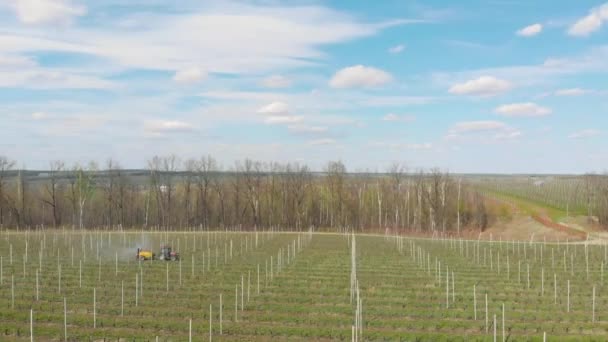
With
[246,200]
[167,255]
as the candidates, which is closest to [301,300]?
[167,255]

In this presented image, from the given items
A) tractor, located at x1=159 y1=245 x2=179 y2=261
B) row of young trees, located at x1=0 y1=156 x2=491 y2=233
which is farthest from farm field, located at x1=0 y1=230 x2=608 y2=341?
row of young trees, located at x1=0 y1=156 x2=491 y2=233

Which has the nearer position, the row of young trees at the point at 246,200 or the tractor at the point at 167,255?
the tractor at the point at 167,255

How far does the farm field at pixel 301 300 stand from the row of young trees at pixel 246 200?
1580 inches

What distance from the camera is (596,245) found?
50.2 metres

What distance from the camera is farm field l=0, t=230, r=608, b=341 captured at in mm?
18141

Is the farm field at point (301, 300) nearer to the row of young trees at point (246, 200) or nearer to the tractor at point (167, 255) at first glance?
the tractor at point (167, 255)

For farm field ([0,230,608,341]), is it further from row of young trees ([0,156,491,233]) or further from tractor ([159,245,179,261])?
row of young trees ([0,156,491,233])

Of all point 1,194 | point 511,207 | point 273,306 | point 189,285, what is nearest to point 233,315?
point 273,306

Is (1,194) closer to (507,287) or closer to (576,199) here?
(507,287)

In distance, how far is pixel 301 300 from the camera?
916 inches

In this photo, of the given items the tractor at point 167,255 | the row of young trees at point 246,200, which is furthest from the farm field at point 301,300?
the row of young trees at point 246,200

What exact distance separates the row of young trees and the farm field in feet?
132

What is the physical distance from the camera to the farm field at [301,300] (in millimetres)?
18141

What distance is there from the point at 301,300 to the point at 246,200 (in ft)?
200
